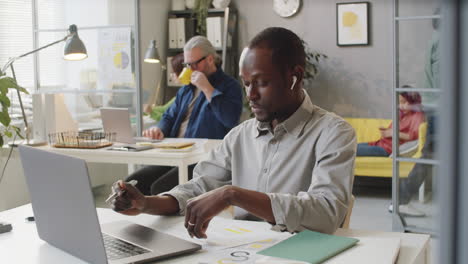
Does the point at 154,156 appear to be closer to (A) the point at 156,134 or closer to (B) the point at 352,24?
(A) the point at 156,134

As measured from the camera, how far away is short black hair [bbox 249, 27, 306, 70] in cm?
157

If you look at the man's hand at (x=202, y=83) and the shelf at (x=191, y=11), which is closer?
the man's hand at (x=202, y=83)

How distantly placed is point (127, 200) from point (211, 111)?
6.94 feet

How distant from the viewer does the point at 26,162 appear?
132cm

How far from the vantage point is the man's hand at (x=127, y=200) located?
1445 mm

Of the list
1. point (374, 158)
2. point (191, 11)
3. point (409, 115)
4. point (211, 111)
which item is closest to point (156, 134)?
point (211, 111)

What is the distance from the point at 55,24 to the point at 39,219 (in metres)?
3.76

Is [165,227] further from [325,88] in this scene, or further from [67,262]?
[325,88]

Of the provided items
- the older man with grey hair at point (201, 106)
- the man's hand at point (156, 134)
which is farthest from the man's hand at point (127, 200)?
the man's hand at point (156, 134)

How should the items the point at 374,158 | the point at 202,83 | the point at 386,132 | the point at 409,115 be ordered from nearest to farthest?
1. the point at 202,83
2. the point at 409,115
3. the point at 386,132
4. the point at 374,158

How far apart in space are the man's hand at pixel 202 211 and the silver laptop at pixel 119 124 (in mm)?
2220

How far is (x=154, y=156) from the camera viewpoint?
10.5 ft

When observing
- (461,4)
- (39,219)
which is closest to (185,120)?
(39,219)

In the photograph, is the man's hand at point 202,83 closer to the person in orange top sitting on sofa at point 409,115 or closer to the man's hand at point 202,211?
the person in orange top sitting on sofa at point 409,115
